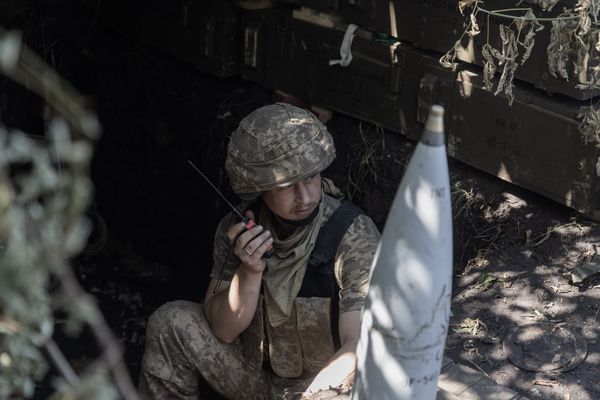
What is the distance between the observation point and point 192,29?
21.9ft

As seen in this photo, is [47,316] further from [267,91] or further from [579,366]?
[267,91]

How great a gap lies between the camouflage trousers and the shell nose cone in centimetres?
200

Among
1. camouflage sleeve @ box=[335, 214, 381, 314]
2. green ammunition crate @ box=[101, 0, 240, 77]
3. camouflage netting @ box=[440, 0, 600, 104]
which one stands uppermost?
camouflage netting @ box=[440, 0, 600, 104]

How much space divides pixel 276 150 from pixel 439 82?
1770mm

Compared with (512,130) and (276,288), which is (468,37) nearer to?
(512,130)

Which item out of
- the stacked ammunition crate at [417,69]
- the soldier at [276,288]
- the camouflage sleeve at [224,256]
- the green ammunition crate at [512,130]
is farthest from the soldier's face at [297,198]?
the green ammunition crate at [512,130]

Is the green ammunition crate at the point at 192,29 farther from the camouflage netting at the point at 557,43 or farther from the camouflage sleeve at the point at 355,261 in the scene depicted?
the camouflage sleeve at the point at 355,261

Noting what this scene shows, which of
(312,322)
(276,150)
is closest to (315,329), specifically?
(312,322)

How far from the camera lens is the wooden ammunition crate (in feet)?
15.4

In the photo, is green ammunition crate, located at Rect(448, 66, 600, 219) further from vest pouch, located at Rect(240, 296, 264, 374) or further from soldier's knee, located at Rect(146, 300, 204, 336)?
soldier's knee, located at Rect(146, 300, 204, 336)

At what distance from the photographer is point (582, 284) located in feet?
15.5

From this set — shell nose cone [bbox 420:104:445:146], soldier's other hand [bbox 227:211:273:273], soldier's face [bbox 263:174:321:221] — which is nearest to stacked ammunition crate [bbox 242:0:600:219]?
soldier's face [bbox 263:174:321:221]

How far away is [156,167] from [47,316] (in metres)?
5.74

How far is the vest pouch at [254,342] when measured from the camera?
4.30m
